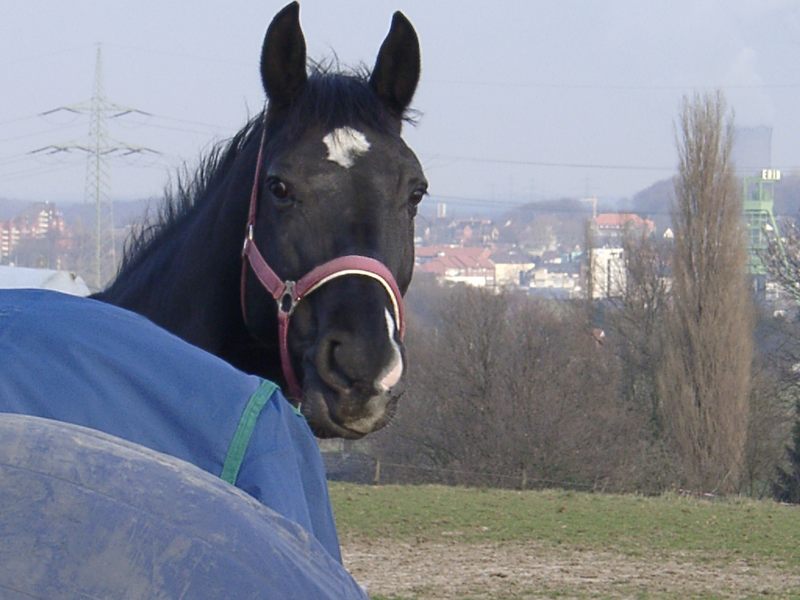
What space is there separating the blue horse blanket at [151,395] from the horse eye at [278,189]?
1219mm

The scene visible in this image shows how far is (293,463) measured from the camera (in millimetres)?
1591

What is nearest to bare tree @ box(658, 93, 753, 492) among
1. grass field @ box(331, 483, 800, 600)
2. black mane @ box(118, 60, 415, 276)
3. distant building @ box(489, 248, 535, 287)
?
grass field @ box(331, 483, 800, 600)

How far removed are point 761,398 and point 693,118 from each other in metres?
7.30

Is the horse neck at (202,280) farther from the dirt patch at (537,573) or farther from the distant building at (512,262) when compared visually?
the distant building at (512,262)

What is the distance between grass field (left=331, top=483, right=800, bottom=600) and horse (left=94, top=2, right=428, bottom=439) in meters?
5.81

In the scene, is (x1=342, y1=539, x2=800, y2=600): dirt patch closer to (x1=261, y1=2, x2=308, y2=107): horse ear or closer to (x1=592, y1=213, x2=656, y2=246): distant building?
(x1=261, y1=2, x2=308, y2=107): horse ear

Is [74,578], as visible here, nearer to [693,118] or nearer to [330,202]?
[330,202]

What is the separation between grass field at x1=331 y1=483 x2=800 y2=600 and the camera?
9148 mm

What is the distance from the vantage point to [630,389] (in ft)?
105

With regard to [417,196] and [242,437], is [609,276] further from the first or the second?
[242,437]

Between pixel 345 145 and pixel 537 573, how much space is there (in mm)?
7412

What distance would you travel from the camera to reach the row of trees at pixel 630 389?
2728cm

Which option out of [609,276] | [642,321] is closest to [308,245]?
[642,321]

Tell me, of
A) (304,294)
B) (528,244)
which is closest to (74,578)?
(304,294)
